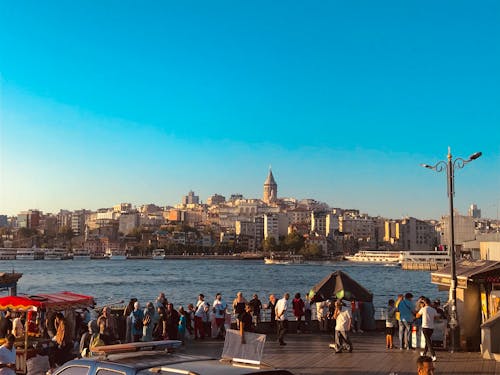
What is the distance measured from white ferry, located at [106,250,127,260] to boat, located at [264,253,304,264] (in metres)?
37.2

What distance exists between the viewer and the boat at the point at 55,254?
152 metres

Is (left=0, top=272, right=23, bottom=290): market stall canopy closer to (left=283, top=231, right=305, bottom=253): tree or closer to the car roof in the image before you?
the car roof

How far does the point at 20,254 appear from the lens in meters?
152

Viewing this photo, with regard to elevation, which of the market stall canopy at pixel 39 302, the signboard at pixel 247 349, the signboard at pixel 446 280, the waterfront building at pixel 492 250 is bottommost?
the market stall canopy at pixel 39 302

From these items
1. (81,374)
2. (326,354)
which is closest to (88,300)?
(326,354)

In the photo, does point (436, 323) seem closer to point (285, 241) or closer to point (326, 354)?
point (326, 354)

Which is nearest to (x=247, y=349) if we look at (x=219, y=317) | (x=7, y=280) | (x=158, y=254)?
(x=219, y=317)

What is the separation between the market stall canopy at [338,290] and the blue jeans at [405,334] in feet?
7.61

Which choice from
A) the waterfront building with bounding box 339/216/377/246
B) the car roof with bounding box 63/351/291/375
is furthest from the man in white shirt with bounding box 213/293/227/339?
the waterfront building with bounding box 339/216/377/246

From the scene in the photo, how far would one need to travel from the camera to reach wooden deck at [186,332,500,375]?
32.2ft

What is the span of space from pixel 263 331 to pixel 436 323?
14.5 ft

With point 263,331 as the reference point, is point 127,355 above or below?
above

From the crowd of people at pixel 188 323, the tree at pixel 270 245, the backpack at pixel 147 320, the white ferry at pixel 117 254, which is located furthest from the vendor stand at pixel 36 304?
the white ferry at pixel 117 254

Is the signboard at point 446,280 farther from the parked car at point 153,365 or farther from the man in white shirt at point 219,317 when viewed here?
the parked car at point 153,365
